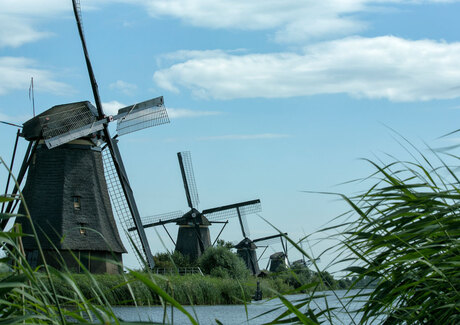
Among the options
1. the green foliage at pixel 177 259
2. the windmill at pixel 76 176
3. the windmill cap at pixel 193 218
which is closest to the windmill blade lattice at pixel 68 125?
the windmill at pixel 76 176

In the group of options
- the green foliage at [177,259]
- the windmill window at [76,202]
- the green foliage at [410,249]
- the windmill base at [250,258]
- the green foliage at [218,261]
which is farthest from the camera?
the windmill base at [250,258]

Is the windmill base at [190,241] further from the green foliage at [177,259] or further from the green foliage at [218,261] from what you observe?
the green foliage at [218,261]

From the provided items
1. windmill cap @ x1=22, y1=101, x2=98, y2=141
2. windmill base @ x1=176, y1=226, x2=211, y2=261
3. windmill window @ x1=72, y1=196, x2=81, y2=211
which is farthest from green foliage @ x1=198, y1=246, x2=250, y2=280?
windmill cap @ x1=22, y1=101, x2=98, y2=141

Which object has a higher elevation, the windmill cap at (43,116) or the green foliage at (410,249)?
the windmill cap at (43,116)

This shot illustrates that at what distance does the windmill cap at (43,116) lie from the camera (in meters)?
19.6

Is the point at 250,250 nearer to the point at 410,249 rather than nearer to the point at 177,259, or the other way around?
the point at 177,259

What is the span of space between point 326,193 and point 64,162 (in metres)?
18.7

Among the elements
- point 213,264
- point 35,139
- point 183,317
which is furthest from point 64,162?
point 213,264

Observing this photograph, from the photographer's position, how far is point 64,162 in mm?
19750

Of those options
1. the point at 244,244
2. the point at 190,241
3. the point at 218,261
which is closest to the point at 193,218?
the point at 190,241

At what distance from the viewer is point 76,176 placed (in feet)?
65.4

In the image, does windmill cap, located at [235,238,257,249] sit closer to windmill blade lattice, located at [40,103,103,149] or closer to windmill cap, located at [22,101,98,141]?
windmill cap, located at [22,101,98,141]

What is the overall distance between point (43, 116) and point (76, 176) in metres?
2.18

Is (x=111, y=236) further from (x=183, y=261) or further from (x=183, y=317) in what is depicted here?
(x=183, y=261)
